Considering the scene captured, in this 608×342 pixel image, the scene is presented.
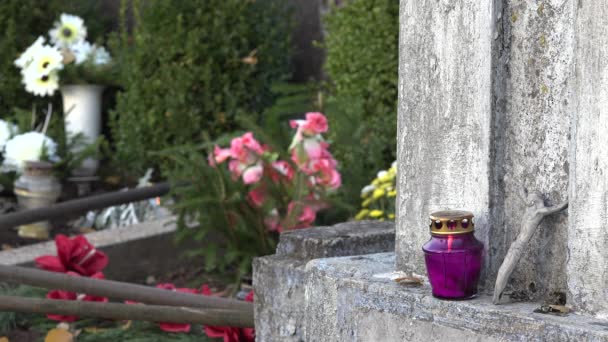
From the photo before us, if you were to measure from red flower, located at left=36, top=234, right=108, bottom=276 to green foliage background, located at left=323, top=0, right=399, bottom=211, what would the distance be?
1295 mm

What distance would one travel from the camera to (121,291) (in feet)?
9.01

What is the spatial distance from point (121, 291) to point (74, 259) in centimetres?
63

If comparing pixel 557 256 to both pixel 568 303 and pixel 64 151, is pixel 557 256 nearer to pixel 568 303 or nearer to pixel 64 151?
pixel 568 303

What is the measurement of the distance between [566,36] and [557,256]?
1.25ft

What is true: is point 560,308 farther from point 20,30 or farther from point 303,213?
point 20,30

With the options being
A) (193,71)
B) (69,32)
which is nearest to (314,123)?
(193,71)

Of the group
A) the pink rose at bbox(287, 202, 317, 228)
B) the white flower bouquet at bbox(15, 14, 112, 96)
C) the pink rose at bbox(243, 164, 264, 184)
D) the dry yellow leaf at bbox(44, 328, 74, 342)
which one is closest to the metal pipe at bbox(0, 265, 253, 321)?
the dry yellow leaf at bbox(44, 328, 74, 342)

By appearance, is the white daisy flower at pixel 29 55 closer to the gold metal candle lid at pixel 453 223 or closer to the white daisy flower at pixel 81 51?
the white daisy flower at pixel 81 51

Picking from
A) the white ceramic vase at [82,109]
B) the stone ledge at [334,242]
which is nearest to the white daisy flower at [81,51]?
the white ceramic vase at [82,109]

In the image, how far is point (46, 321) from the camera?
10.5 ft

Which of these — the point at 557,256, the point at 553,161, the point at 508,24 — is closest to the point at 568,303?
the point at 557,256

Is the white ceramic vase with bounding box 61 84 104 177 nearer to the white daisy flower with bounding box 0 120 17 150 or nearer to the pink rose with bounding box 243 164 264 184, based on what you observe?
the white daisy flower with bounding box 0 120 17 150

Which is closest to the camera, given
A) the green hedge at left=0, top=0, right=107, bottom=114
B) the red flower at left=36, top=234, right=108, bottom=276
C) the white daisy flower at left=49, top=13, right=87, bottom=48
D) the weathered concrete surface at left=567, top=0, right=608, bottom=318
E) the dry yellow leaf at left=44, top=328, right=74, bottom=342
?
the weathered concrete surface at left=567, top=0, right=608, bottom=318

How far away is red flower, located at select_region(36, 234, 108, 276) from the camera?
3236mm
